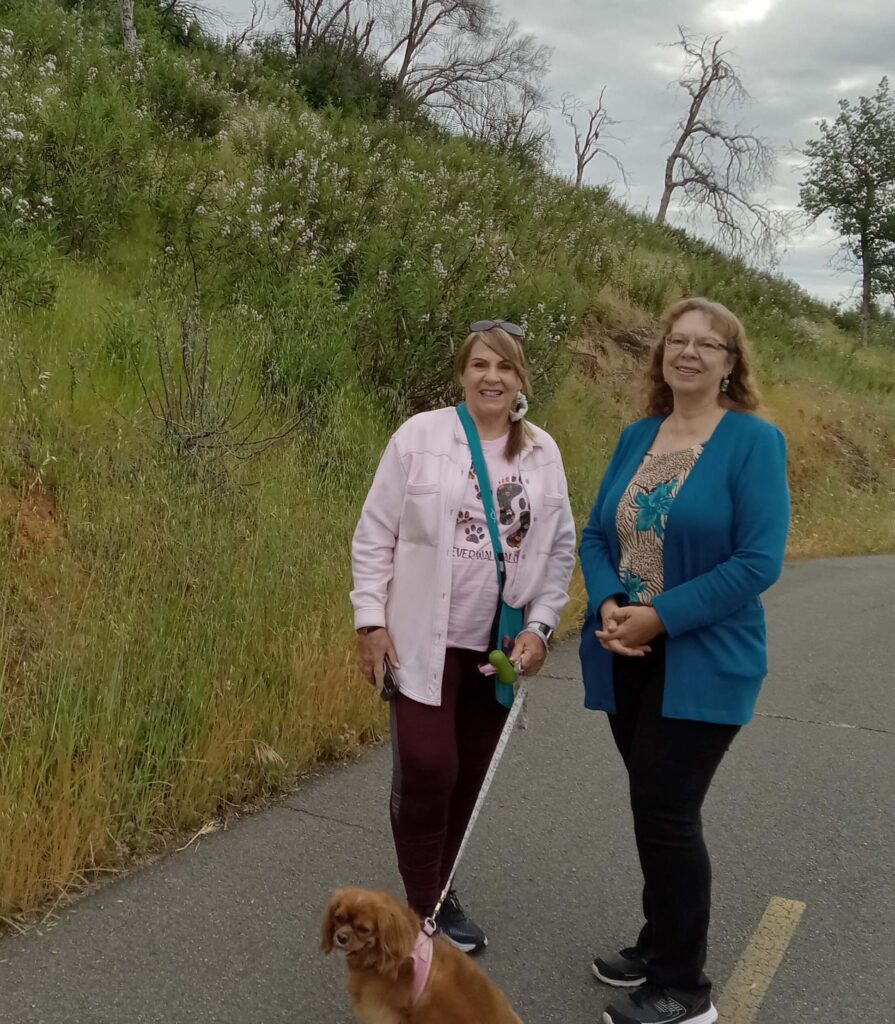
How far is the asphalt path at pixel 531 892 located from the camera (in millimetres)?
2795

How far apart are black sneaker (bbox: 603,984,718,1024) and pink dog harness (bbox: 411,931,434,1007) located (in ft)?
2.76

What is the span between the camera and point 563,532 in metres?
2.91

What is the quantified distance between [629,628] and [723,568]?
0.31 metres

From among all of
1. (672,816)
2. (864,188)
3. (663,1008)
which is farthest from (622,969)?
(864,188)

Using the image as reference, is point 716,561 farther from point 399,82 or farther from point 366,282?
point 399,82

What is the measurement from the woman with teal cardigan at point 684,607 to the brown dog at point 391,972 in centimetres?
69

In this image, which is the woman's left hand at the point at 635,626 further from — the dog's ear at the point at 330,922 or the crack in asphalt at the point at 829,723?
the crack in asphalt at the point at 829,723

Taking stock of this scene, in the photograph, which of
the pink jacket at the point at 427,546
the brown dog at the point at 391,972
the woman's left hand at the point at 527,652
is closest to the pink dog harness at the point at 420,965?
the brown dog at the point at 391,972

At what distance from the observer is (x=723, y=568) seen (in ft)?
8.23

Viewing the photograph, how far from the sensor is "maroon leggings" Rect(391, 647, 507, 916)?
2.74m

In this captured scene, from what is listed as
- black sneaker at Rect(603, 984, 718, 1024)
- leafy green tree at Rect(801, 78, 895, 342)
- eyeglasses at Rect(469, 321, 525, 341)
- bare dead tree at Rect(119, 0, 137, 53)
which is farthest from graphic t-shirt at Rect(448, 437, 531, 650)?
leafy green tree at Rect(801, 78, 895, 342)

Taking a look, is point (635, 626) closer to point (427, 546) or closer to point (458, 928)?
point (427, 546)

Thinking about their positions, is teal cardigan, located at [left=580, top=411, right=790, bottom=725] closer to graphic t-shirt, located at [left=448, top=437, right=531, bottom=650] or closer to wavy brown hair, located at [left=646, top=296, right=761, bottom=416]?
Result: wavy brown hair, located at [left=646, top=296, right=761, bottom=416]

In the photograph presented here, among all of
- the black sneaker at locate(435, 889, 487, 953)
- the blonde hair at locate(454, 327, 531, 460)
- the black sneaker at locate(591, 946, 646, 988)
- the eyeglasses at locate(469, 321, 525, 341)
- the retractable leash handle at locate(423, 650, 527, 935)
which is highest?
the eyeglasses at locate(469, 321, 525, 341)
